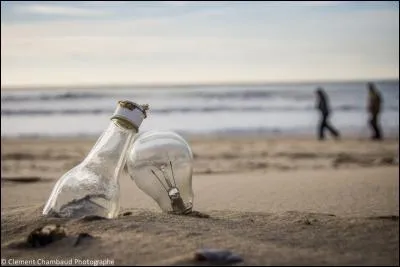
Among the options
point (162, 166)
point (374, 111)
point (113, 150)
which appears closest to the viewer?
point (113, 150)

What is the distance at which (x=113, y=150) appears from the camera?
287cm

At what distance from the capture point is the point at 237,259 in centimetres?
212

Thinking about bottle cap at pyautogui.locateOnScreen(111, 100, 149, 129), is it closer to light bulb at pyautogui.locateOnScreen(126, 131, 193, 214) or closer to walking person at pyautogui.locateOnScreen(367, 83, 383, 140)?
light bulb at pyautogui.locateOnScreen(126, 131, 193, 214)

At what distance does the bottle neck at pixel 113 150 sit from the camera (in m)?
2.86

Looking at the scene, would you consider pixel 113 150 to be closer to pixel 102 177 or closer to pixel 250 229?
pixel 102 177

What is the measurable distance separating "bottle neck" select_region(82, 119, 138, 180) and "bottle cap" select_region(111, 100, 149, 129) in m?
0.04

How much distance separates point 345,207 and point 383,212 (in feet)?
0.82

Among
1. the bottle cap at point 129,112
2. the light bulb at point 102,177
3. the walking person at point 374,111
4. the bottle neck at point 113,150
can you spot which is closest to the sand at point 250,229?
the light bulb at point 102,177

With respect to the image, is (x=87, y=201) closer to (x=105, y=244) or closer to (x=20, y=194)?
(x=105, y=244)

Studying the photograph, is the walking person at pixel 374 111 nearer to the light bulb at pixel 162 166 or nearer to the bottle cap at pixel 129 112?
the light bulb at pixel 162 166

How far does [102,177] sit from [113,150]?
14 centimetres

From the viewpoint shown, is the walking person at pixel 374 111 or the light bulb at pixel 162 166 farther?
the walking person at pixel 374 111

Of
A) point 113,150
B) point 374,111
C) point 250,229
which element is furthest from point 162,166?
point 374,111

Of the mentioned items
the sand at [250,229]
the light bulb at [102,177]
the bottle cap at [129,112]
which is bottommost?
the sand at [250,229]
